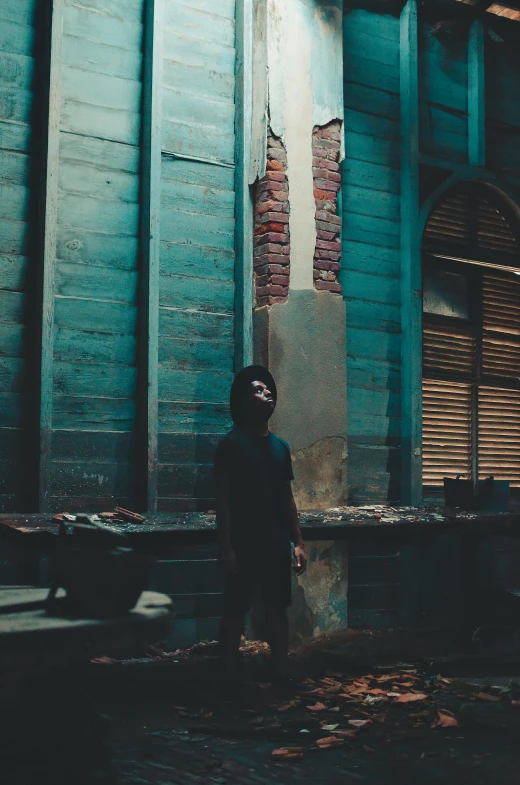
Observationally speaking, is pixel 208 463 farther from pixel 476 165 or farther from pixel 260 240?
pixel 476 165

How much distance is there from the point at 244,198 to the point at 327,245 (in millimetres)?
733

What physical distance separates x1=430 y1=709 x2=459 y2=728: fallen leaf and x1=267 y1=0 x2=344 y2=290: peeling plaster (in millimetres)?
3264

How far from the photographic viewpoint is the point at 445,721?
4.58 meters

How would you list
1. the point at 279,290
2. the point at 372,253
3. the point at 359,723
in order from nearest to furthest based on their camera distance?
the point at 359,723 < the point at 279,290 < the point at 372,253

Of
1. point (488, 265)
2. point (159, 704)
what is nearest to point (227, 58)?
point (488, 265)

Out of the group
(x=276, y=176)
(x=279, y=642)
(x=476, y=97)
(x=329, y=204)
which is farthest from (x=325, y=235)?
(x=279, y=642)

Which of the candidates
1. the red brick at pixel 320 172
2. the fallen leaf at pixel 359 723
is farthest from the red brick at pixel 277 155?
the fallen leaf at pixel 359 723

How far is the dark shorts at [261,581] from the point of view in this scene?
5.09 meters

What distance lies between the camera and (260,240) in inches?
263

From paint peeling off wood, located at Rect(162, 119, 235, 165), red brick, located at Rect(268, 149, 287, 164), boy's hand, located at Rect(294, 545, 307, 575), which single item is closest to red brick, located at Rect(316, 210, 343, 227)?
red brick, located at Rect(268, 149, 287, 164)

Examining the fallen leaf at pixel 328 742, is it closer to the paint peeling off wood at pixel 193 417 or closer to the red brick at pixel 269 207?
the paint peeling off wood at pixel 193 417

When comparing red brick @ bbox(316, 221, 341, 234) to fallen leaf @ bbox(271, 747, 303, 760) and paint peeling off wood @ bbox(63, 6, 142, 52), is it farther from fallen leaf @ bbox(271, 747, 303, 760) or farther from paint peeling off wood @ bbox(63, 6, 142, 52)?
fallen leaf @ bbox(271, 747, 303, 760)

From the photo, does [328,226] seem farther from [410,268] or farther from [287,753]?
[287,753]

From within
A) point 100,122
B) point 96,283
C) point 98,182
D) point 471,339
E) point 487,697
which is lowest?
point 487,697
